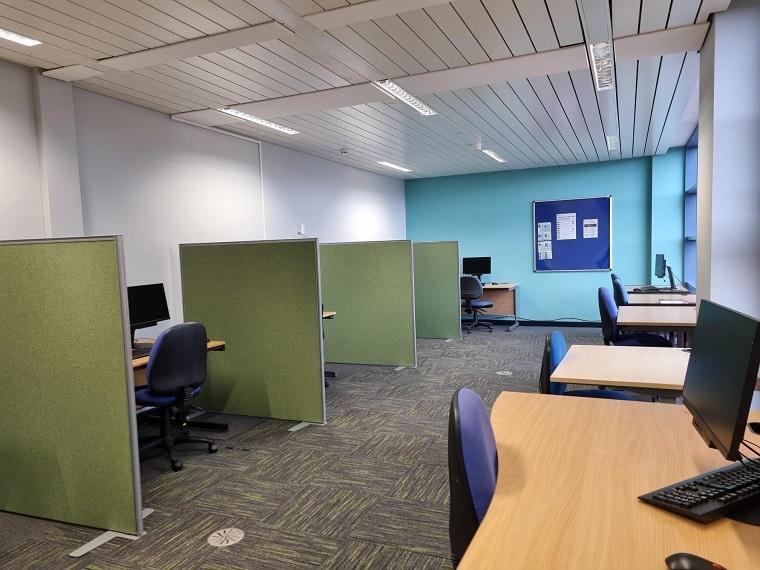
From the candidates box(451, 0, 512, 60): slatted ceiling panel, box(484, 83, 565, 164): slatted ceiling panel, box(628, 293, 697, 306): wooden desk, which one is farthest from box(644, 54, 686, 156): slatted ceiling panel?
box(628, 293, 697, 306): wooden desk

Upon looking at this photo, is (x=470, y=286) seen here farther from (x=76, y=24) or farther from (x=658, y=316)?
(x=76, y=24)

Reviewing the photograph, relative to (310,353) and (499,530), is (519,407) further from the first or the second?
(310,353)

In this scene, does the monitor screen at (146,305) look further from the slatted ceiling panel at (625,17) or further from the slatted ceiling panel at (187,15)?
the slatted ceiling panel at (625,17)

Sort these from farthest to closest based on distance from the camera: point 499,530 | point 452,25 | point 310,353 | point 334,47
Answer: point 310,353, point 334,47, point 452,25, point 499,530

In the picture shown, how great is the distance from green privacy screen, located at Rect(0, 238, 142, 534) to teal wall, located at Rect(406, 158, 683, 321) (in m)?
7.06

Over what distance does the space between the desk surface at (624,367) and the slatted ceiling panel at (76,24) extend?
108 inches

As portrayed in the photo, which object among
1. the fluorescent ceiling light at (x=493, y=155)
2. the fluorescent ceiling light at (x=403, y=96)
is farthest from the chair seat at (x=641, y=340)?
the fluorescent ceiling light at (x=493, y=155)

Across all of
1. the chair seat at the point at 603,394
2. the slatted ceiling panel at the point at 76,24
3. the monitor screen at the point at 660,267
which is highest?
the slatted ceiling panel at the point at 76,24

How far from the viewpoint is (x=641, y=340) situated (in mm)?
4707

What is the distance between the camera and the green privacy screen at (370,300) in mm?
5621

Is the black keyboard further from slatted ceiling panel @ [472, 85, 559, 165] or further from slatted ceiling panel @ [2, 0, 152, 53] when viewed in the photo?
slatted ceiling panel @ [472, 85, 559, 165]

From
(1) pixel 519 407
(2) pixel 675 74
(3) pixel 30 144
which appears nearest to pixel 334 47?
(3) pixel 30 144

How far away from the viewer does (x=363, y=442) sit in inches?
141

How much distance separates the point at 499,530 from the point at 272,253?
3114 mm
